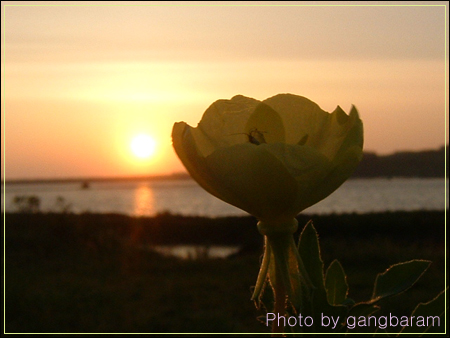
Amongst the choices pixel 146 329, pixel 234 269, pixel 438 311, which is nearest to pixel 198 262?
pixel 234 269

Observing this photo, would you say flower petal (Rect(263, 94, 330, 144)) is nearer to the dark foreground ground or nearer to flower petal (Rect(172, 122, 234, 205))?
flower petal (Rect(172, 122, 234, 205))

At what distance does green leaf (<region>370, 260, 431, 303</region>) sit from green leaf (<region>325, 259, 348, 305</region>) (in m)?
0.03

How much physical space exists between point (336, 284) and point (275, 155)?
200 mm

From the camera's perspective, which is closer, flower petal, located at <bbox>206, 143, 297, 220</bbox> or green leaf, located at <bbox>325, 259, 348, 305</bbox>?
flower petal, located at <bbox>206, 143, 297, 220</bbox>

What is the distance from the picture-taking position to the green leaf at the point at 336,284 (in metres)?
0.43

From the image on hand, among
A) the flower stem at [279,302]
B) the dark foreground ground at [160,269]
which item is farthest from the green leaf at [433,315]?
the dark foreground ground at [160,269]

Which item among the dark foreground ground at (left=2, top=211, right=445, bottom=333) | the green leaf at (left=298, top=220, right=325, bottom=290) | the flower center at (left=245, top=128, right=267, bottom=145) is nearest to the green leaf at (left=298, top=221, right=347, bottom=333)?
the green leaf at (left=298, top=220, right=325, bottom=290)

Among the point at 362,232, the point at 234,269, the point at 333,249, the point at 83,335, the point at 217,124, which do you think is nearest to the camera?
the point at 217,124

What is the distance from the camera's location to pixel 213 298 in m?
4.95

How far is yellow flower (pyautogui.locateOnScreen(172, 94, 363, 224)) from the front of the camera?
0.92 feet

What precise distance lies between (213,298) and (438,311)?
4.69 m

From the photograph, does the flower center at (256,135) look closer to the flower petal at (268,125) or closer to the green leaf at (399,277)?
the flower petal at (268,125)

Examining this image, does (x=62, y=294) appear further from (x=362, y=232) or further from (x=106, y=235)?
(x=362, y=232)

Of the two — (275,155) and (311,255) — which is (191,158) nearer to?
(275,155)
